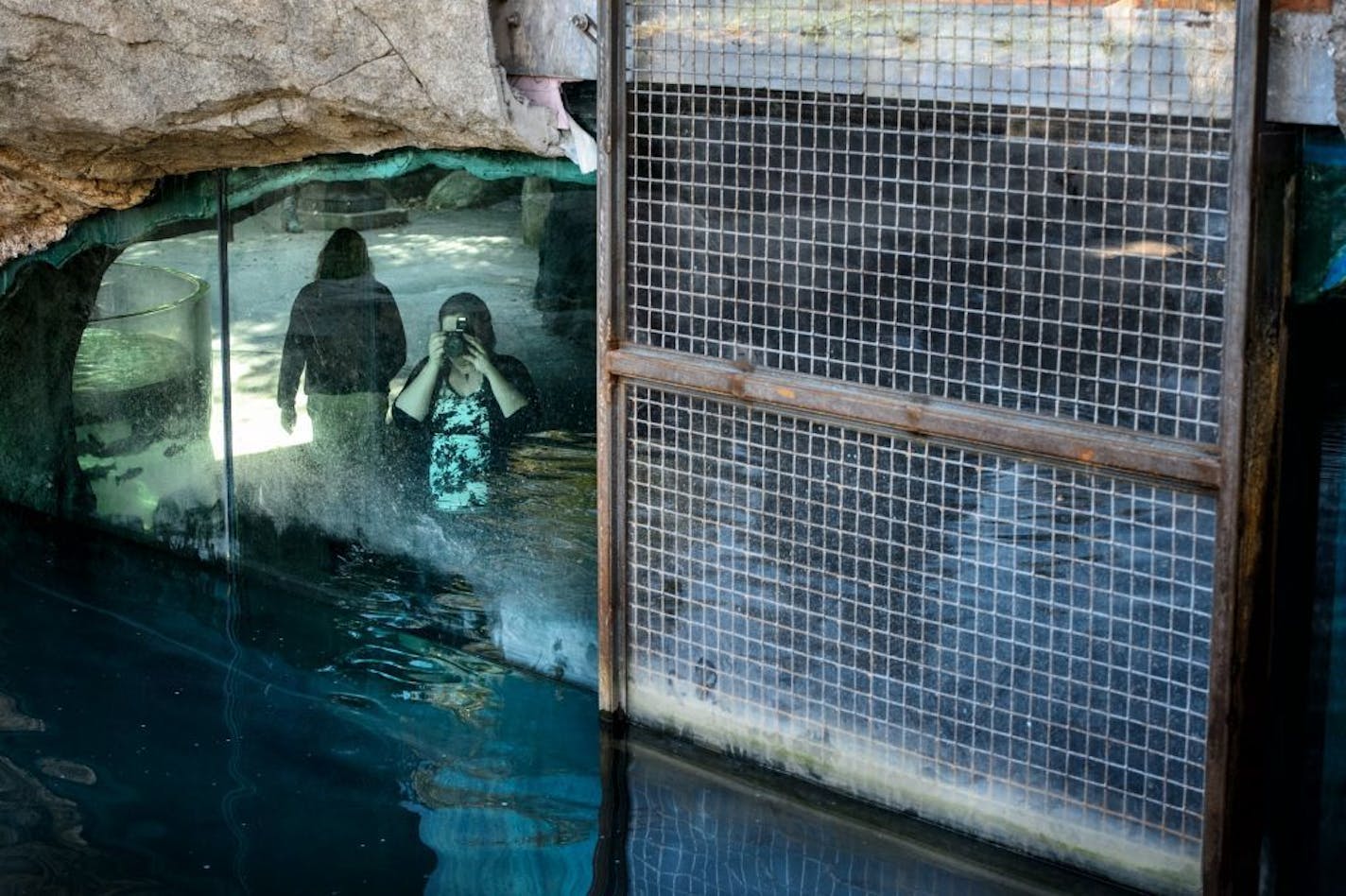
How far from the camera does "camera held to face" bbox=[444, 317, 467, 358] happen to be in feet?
17.1

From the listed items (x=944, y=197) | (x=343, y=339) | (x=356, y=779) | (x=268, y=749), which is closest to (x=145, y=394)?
(x=343, y=339)

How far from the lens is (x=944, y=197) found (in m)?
3.65

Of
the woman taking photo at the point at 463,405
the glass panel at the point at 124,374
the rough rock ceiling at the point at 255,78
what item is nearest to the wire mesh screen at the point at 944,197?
the rough rock ceiling at the point at 255,78

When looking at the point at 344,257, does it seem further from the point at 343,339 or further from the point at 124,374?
the point at 124,374

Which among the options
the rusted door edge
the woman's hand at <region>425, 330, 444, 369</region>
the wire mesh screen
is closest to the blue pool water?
the woman's hand at <region>425, 330, 444, 369</region>

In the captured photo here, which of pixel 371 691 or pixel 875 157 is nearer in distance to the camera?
pixel 875 157

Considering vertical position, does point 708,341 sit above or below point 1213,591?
above

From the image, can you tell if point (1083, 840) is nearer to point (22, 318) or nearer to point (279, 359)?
point (279, 359)

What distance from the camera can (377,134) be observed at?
190 inches

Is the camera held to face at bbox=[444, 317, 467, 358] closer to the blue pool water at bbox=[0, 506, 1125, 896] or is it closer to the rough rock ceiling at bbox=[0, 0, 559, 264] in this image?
the rough rock ceiling at bbox=[0, 0, 559, 264]

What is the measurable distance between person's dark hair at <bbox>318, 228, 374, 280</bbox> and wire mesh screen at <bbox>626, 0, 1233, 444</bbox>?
144 cm

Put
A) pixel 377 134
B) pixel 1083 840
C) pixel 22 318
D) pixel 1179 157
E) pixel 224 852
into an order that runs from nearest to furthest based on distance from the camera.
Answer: pixel 1179 157
pixel 1083 840
pixel 224 852
pixel 377 134
pixel 22 318

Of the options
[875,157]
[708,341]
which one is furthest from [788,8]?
[708,341]

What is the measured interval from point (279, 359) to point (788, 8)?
2.51m
